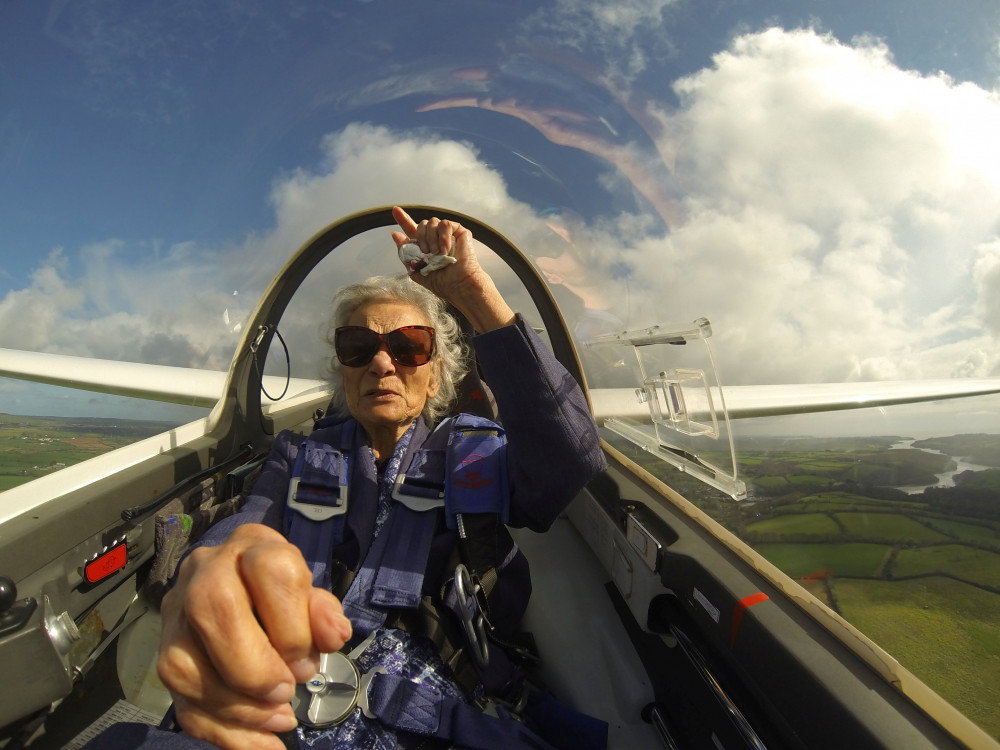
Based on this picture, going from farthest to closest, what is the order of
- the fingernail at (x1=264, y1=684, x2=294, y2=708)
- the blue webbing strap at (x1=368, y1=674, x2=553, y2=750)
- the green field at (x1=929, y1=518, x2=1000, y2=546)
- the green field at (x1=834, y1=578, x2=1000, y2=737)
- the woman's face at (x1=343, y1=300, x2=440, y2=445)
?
the woman's face at (x1=343, y1=300, x2=440, y2=445)
the green field at (x1=929, y1=518, x2=1000, y2=546)
the blue webbing strap at (x1=368, y1=674, x2=553, y2=750)
the green field at (x1=834, y1=578, x2=1000, y2=737)
the fingernail at (x1=264, y1=684, x2=294, y2=708)

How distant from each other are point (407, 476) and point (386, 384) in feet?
1.05

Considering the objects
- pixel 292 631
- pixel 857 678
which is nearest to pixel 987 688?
pixel 857 678

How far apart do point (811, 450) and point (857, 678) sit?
127 cm

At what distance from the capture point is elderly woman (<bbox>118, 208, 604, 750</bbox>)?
98 cm

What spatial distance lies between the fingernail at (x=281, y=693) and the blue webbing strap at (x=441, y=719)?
670 mm

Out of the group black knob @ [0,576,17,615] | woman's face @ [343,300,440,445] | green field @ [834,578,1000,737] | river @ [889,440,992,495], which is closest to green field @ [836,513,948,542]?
river @ [889,440,992,495]

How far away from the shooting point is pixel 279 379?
6.53ft

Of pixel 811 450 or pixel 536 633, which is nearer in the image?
pixel 536 633

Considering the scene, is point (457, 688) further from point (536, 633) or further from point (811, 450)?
point (811, 450)

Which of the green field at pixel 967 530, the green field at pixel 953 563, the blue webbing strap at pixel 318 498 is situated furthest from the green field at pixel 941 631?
the blue webbing strap at pixel 318 498

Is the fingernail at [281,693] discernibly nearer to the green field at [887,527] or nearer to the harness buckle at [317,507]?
the harness buckle at [317,507]

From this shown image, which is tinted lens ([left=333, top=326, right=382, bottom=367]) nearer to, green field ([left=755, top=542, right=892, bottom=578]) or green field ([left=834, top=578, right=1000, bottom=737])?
green field ([left=755, top=542, right=892, bottom=578])

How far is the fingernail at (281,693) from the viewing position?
16.8 inches

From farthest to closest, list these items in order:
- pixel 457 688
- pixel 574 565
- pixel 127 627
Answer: pixel 574 565
pixel 127 627
pixel 457 688
